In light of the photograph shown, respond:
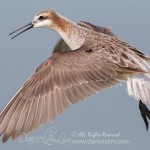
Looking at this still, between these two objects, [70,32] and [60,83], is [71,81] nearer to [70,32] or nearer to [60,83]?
[60,83]

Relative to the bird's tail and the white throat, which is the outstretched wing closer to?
the bird's tail

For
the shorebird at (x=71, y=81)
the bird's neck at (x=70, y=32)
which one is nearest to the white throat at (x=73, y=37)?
the bird's neck at (x=70, y=32)

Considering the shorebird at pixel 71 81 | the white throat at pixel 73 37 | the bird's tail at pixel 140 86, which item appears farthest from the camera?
the white throat at pixel 73 37

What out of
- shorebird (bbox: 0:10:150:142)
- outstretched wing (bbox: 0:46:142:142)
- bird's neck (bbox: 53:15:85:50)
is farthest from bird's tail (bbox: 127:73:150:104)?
bird's neck (bbox: 53:15:85:50)

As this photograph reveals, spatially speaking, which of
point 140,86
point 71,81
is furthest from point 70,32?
point 140,86

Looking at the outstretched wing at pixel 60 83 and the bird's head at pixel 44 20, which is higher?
the bird's head at pixel 44 20

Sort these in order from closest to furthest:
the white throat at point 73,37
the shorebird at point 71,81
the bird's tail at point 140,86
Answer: the shorebird at point 71,81
the bird's tail at point 140,86
the white throat at point 73,37

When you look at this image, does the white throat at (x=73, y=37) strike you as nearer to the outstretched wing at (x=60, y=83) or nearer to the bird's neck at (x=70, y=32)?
the bird's neck at (x=70, y=32)

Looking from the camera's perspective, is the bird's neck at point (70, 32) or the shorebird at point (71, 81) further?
the bird's neck at point (70, 32)

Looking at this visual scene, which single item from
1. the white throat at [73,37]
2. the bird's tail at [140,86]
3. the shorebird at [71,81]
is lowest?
the bird's tail at [140,86]
